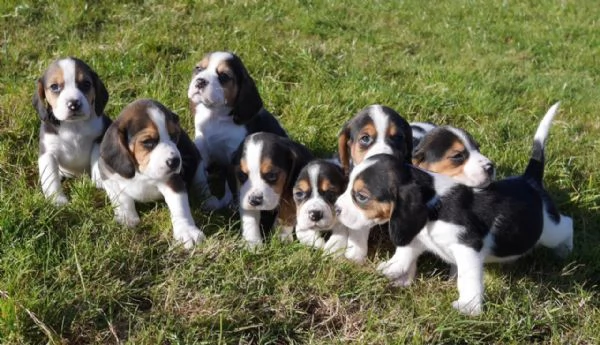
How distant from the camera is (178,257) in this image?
4.89 meters

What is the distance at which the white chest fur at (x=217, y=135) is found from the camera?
20.5 ft

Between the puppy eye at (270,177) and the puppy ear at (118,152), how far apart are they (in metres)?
0.98

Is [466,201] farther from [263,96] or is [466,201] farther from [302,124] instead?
[263,96]

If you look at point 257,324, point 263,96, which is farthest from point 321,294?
point 263,96

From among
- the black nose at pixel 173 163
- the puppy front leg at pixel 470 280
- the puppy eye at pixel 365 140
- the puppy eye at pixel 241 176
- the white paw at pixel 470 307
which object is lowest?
the white paw at pixel 470 307

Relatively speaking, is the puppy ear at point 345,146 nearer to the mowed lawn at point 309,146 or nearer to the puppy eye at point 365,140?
the puppy eye at point 365,140

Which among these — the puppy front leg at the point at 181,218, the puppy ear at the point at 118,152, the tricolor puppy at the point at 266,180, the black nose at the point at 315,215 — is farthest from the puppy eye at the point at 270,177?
the puppy ear at the point at 118,152

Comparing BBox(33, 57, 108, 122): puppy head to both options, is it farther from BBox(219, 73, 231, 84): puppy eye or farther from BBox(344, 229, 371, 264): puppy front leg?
BBox(344, 229, 371, 264): puppy front leg

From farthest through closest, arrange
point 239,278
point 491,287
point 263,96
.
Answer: point 263,96
point 491,287
point 239,278

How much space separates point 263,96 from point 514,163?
275 centimetres

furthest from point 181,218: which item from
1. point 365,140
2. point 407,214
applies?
point 407,214

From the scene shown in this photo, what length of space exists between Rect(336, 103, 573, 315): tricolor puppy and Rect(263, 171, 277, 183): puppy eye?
0.66m

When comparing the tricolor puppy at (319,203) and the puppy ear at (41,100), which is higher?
the puppy ear at (41,100)

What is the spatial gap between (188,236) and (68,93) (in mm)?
1500
